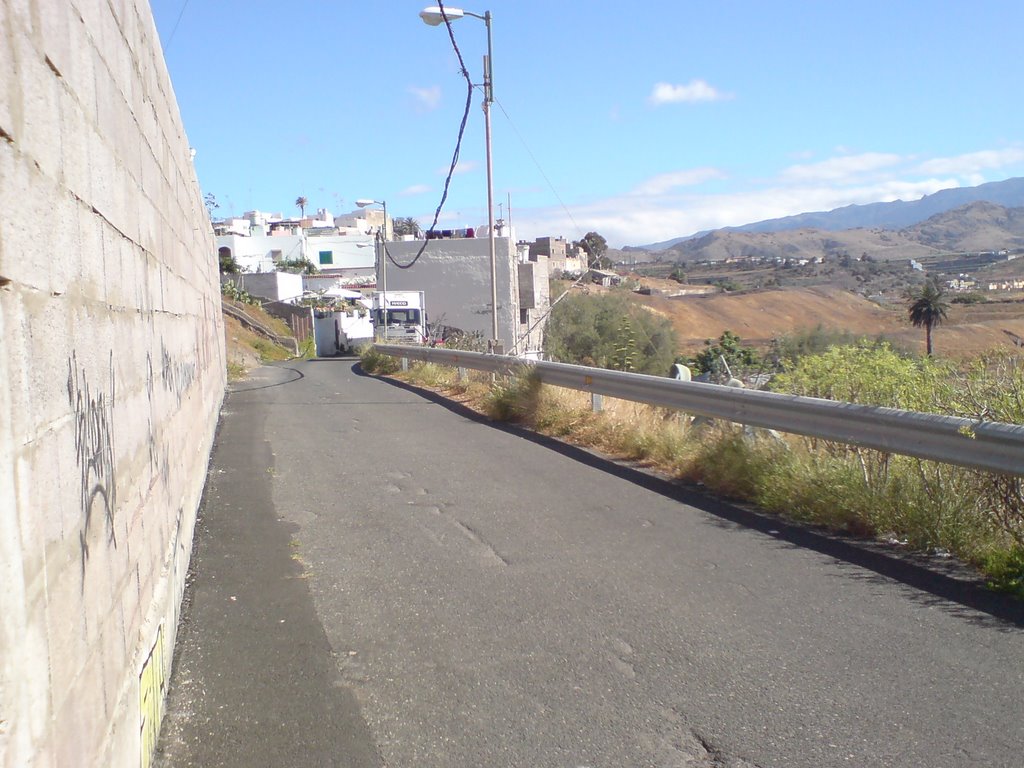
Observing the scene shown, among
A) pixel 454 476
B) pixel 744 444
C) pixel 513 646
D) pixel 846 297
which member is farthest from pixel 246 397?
pixel 846 297

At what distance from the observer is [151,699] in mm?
3980

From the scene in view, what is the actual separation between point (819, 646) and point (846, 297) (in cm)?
4360

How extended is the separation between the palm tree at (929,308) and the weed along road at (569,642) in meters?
22.8


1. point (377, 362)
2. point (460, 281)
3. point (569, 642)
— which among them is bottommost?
point (569, 642)

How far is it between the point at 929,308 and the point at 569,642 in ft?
87.1

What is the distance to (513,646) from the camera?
198 inches

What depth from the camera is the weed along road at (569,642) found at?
158 inches

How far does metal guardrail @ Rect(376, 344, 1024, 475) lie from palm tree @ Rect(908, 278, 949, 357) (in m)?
18.8

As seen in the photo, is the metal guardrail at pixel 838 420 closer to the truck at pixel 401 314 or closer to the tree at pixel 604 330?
the tree at pixel 604 330

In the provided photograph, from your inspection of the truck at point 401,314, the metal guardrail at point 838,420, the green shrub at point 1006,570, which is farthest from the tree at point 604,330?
the green shrub at point 1006,570

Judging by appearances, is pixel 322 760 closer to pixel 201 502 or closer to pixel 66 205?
pixel 66 205

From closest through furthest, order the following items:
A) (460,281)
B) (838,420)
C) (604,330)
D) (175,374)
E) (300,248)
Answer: (175,374)
(838,420)
(604,330)
(460,281)
(300,248)

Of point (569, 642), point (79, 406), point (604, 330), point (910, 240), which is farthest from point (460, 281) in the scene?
point (910, 240)

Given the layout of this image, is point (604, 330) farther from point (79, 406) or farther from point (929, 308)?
point (79, 406)
